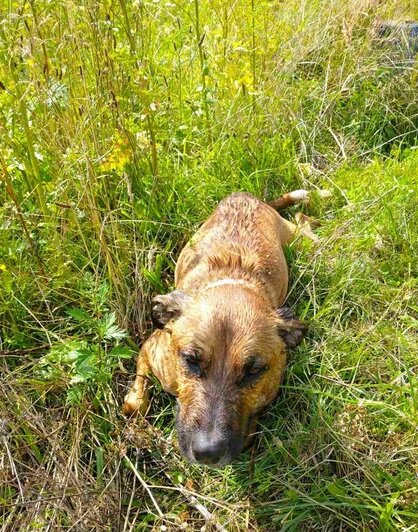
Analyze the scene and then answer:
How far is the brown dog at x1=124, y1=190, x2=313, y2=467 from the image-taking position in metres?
2.74

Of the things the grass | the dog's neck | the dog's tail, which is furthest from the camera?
the dog's tail

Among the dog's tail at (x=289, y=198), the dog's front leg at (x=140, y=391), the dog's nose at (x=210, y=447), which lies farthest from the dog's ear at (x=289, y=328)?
the dog's tail at (x=289, y=198)

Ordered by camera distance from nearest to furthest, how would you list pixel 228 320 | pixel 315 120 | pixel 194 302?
1. pixel 228 320
2. pixel 194 302
3. pixel 315 120

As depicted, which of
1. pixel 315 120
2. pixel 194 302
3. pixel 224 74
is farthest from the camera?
pixel 315 120

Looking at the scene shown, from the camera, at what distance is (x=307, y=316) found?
3.75 metres

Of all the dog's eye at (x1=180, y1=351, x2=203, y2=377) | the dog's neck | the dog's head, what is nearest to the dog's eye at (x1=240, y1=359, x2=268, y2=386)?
the dog's head

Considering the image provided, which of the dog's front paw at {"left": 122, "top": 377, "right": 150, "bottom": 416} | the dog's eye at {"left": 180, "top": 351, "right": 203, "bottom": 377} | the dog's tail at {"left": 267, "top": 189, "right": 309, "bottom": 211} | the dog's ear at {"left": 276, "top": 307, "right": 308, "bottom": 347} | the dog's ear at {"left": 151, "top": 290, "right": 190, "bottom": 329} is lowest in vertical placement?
the dog's front paw at {"left": 122, "top": 377, "right": 150, "bottom": 416}

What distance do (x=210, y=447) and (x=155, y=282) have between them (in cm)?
133

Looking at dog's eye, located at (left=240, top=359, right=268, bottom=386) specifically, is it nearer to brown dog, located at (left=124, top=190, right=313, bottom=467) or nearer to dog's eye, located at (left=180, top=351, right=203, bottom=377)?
brown dog, located at (left=124, top=190, right=313, bottom=467)

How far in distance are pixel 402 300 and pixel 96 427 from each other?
1.99 metres

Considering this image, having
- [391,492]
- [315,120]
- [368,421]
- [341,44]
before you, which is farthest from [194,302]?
[341,44]

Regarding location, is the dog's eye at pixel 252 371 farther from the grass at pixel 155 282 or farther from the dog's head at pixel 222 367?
the grass at pixel 155 282

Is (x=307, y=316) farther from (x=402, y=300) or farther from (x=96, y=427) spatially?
(x=96, y=427)

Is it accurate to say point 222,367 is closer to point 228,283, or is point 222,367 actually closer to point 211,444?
point 211,444
